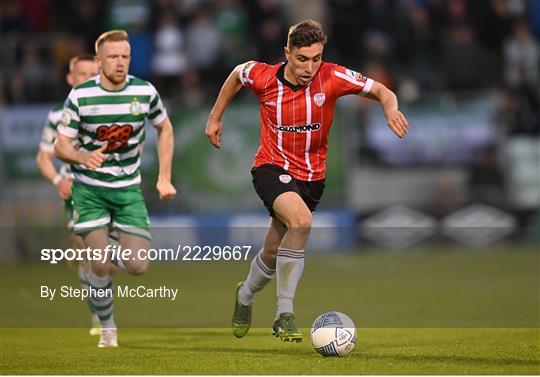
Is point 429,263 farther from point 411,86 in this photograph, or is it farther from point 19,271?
point 19,271

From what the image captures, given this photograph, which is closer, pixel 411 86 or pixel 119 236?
pixel 119 236

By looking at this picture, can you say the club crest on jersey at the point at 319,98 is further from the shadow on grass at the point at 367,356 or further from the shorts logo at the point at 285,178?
the shadow on grass at the point at 367,356

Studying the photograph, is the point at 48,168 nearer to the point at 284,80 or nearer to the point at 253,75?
the point at 253,75

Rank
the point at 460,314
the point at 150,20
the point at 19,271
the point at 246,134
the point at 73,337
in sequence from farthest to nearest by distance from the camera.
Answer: the point at 150,20 < the point at 246,134 < the point at 19,271 < the point at 460,314 < the point at 73,337

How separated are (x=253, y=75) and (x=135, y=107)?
1.24 metres

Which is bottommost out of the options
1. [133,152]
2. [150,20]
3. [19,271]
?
[19,271]

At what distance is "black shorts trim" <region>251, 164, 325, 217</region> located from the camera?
9.16 meters

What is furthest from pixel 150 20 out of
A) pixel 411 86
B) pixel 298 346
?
pixel 298 346

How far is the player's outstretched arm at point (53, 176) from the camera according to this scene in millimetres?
11594

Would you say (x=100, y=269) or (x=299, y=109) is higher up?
(x=299, y=109)

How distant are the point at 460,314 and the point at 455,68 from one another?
9.82 metres

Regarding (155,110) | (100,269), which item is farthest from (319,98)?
(100,269)

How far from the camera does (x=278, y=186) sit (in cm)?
918

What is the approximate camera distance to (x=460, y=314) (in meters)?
12.4
